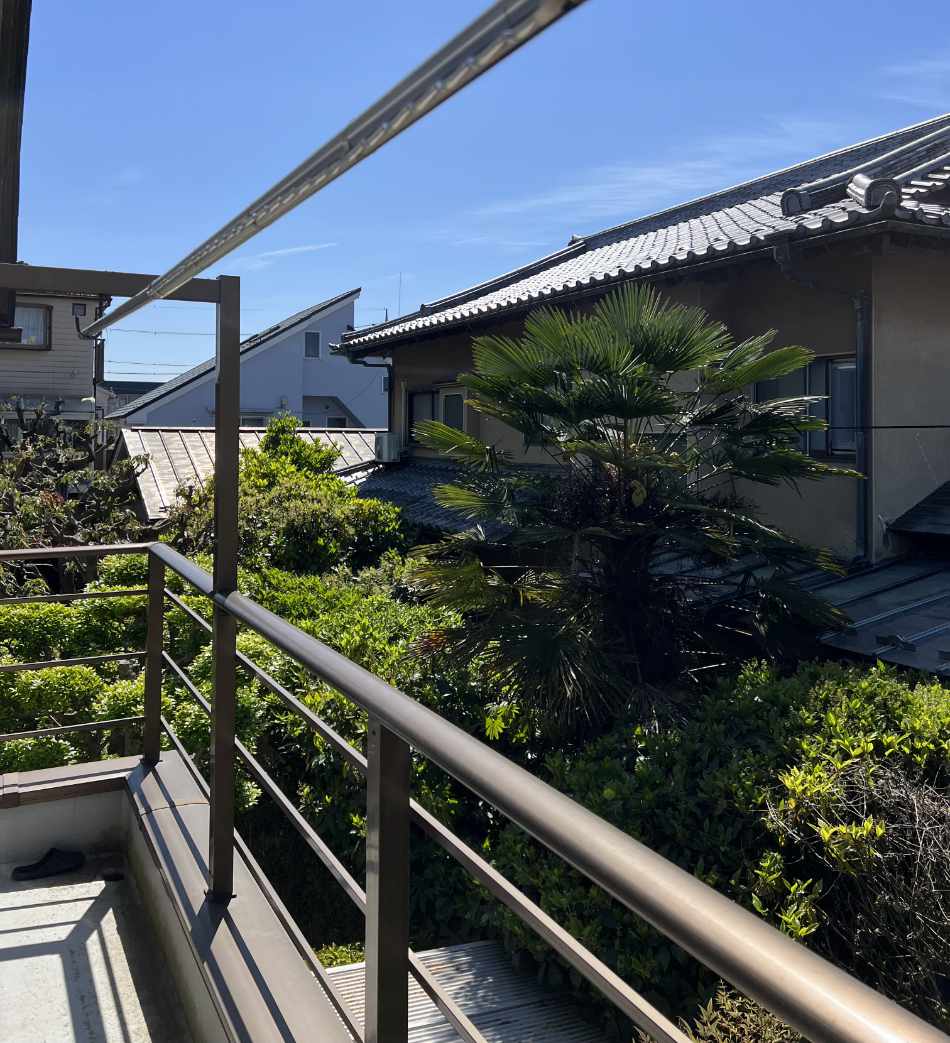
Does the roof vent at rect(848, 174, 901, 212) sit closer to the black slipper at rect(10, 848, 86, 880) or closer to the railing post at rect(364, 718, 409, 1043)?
the black slipper at rect(10, 848, 86, 880)

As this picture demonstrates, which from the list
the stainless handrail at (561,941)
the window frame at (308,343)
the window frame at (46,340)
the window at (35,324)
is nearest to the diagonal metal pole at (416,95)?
the stainless handrail at (561,941)

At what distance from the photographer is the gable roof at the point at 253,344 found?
28.3 meters

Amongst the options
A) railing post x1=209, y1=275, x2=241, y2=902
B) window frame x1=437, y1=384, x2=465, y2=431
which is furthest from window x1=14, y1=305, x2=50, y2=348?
railing post x1=209, y1=275, x2=241, y2=902

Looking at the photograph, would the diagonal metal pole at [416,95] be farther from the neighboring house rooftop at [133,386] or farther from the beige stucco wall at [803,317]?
the neighboring house rooftop at [133,386]

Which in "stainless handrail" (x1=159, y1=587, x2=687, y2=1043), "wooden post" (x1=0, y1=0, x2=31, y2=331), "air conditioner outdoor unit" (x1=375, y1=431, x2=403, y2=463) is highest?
"wooden post" (x1=0, y1=0, x2=31, y2=331)

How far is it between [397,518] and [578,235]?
6.91 meters

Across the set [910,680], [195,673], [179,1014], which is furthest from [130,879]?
[910,680]

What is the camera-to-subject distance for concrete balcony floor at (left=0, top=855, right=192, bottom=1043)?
2.21 m

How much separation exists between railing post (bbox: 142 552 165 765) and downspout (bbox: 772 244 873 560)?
18.9 ft

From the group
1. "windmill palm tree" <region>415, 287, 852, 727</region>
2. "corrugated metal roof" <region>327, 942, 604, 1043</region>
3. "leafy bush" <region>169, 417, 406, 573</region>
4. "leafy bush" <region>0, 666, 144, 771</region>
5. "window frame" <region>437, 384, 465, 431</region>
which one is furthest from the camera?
"window frame" <region>437, 384, 465, 431</region>

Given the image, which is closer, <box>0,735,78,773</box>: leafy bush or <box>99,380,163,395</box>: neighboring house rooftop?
<box>0,735,78,773</box>: leafy bush

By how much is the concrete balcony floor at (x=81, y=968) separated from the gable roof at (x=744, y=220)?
20.3ft

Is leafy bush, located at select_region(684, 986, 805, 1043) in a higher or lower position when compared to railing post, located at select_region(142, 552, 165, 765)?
lower

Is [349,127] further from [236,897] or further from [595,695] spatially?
[595,695]
